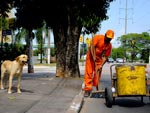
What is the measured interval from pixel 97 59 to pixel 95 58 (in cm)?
22

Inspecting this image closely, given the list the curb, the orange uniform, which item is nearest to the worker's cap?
the orange uniform

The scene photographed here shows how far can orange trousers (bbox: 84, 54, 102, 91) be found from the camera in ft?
46.2

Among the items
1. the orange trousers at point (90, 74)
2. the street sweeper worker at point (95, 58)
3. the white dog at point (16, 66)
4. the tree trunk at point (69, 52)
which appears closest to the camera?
the street sweeper worker at point (95, 58)

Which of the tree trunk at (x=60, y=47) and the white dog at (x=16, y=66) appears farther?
the tree trunk at (x=60, y=47)

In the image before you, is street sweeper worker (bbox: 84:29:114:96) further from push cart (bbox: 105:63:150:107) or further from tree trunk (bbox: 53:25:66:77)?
tree trunk (bbox: 53:25:66:77)

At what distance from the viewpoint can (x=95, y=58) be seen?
14078mm

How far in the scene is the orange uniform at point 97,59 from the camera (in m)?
13.7

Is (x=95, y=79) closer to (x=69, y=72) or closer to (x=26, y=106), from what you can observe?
(x=26, y=106)

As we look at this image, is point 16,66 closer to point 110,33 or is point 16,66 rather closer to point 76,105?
point 76,105

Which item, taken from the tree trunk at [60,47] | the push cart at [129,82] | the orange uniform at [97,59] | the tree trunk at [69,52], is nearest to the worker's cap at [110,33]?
the orange uniform at [97,59]

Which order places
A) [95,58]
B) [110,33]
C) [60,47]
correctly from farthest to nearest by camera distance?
[60,47] → [95,58] → [110,33]

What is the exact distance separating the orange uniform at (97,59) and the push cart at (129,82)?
3.69 feet

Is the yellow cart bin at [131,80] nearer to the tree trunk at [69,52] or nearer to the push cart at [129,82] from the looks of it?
the push cart at [129,82]

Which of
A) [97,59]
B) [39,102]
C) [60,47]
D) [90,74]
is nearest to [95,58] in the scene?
[97,59]
